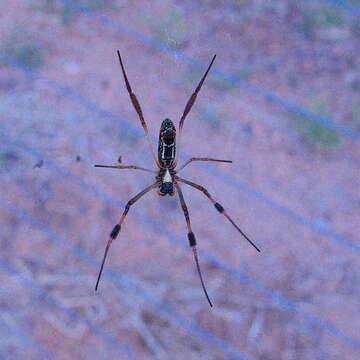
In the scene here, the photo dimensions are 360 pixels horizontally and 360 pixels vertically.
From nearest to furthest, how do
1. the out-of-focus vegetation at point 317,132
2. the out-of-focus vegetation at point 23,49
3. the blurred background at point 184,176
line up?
the blurred background at point 184,176 < the out-of-focus vegetation at point 317,132 < the out-of-focus vegetation at point 23,49

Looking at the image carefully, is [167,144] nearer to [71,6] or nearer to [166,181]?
[166,181]

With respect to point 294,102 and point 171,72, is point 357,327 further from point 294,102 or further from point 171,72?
point 171,72

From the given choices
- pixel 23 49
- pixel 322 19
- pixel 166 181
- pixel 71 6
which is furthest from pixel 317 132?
pixel 23 49

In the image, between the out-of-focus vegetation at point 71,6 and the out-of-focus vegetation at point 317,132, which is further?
the out-of-focus vegetation at point 71,6

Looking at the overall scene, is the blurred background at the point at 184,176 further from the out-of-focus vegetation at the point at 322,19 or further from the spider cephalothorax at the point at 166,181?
the spider cephalothorax at the point at 166,181

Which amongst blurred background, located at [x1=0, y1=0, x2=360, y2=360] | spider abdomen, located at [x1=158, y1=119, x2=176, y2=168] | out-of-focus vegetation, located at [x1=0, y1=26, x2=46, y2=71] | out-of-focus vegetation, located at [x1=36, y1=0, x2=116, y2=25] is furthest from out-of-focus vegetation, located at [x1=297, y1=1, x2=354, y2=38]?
out-of-focus vegetation, located at [x1=0, y1=26, x2=46, y2=71]

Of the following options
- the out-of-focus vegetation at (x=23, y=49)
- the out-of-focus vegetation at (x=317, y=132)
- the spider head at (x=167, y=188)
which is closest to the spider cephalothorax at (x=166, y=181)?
the spider head at (x=167, y=188)

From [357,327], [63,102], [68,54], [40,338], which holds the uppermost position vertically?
[68,54]

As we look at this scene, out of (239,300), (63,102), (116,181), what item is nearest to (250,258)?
(239,300)

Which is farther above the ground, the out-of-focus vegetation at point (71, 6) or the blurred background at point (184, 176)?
the out-of-focus vegetation at point (71, 6)
